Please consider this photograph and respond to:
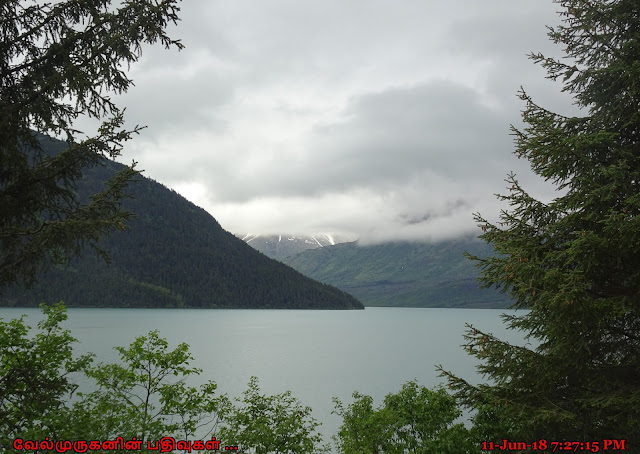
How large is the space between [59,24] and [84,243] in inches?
167

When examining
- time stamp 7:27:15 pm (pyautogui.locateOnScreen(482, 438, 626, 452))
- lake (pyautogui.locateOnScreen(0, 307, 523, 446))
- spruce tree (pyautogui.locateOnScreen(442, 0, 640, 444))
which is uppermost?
spruce tree (pyautogui.locateOnScreen(442, 0, 640, 444))

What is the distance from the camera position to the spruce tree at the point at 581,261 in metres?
8.52

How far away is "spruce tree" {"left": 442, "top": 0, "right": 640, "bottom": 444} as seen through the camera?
28.0ft

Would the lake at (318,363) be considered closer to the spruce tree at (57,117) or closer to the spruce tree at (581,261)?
the spruce tree at (581,261)

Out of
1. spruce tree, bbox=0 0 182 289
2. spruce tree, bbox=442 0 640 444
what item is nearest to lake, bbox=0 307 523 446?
spruce tree, bbox=442 0 640 444

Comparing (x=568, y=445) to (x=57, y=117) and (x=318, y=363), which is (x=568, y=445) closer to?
(x=57, y=117)

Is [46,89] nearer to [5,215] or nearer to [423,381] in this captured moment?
[5,215]

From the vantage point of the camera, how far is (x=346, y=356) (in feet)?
262

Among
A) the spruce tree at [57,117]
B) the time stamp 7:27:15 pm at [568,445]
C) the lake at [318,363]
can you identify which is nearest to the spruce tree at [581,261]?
the time stamp 7:27:15 pm at [568,445]

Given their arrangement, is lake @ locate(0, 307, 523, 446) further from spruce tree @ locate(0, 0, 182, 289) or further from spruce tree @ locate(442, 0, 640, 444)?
spruce tree @ locate(0, 0, 182, 289)

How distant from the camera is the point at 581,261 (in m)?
9.11

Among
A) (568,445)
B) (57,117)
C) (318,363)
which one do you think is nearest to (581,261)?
(568,445)

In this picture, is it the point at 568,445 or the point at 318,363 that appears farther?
the point at 318,363

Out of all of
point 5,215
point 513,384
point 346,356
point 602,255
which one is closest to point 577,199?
point 602,255
